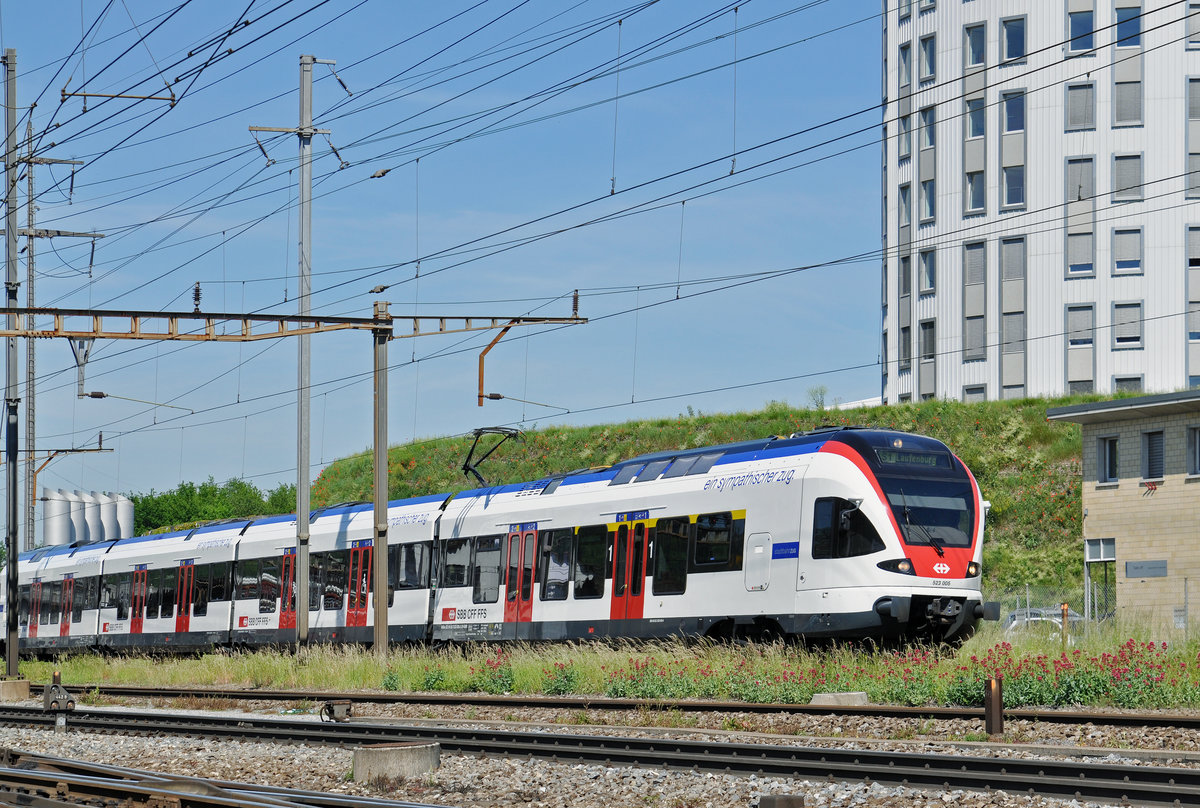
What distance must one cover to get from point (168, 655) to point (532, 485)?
669 inches

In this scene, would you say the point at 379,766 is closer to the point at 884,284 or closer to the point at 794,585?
the point at 794,585

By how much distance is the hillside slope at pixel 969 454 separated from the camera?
4459 cm

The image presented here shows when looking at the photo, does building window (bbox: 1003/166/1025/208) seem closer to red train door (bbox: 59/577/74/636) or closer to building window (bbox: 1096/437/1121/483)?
building window (bbox: 1096/437/1121/483)

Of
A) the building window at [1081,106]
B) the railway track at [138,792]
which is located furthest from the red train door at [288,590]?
the building window at [1081,106]

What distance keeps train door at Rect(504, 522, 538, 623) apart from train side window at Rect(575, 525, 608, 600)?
4.36 ft

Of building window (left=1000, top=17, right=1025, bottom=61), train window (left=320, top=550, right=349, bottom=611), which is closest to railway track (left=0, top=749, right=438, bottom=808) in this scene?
train window (left=320, top=550, right=349, bottom=611)

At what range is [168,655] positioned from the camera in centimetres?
3866

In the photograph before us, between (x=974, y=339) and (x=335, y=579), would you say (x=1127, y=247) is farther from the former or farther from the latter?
(x=335, y=579)

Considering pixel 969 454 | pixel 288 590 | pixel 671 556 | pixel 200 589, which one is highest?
pixel 969 454

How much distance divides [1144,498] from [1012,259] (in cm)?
2398

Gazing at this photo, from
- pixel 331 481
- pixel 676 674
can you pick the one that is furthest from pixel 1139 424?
pixel 331 481

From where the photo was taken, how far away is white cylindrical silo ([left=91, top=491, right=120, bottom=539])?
62644 millimetres

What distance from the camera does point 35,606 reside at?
150 ft

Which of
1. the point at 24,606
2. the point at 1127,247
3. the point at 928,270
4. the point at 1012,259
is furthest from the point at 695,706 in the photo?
the point at 928,270
